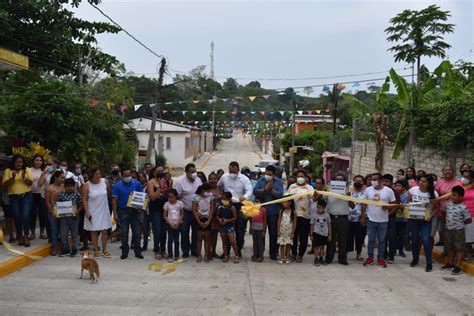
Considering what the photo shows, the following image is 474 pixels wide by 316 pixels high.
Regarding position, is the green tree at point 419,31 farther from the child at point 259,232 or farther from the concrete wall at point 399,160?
the child at point 259,232

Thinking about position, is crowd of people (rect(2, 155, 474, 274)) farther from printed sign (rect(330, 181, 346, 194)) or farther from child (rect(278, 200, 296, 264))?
printed sign (rect(330, 181, 346, 194))

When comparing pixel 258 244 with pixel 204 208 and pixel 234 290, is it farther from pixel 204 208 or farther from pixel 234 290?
pixel 234 290

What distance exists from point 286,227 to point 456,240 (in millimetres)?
2866

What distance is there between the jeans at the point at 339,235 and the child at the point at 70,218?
4.58m

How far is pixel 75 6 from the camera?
15125 mm

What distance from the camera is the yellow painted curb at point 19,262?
313 inches

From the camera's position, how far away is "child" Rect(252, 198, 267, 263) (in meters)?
9.51

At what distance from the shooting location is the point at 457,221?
8719mm

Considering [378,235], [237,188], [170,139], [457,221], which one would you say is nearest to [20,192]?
[237,188]

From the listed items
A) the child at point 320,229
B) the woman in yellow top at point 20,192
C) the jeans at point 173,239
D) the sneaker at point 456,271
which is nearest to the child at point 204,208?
the jeans at point 173,239

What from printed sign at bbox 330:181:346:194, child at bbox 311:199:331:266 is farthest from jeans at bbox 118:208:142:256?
printed sign at bbox 330:181:346:194

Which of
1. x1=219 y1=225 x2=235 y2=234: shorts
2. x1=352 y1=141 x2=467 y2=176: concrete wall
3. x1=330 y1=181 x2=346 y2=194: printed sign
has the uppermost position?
x1=352 y1=141 x2=467 y2=176: concrete wall

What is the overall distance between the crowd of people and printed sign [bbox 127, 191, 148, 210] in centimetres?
2

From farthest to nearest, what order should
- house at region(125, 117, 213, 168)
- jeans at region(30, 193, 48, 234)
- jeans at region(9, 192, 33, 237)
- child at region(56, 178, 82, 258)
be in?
house at region(125, 117, 213, 168)
jeans at region(30, 193, 48, 234)
jeans at region(9, 192, 33, 237)
child at region(56, 178, 82, 258)
